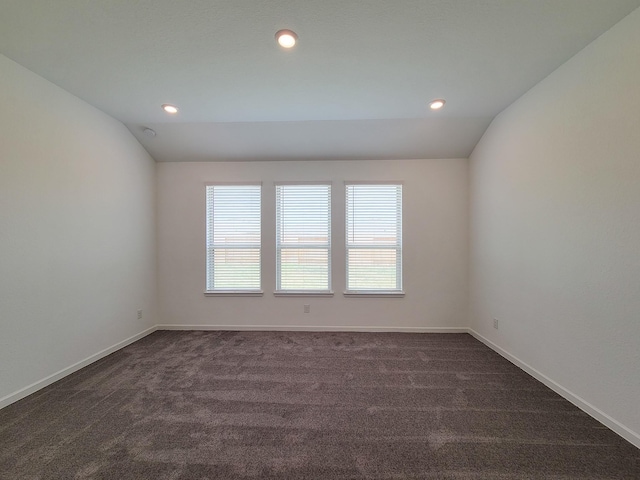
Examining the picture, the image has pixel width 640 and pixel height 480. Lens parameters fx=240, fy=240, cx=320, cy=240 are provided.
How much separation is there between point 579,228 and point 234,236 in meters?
3.92

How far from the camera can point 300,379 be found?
2.36 m

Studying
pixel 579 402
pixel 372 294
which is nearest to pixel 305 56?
pixel 372 294

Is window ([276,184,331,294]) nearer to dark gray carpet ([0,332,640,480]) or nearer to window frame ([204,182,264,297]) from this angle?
window frame ([204,182,264,297])

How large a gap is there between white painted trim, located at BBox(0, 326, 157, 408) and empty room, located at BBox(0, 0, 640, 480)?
0.07 feet

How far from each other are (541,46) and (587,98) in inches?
21.6

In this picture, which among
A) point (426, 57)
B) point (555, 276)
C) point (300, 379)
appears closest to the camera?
point (426, 57)

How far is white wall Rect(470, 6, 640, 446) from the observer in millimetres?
1641

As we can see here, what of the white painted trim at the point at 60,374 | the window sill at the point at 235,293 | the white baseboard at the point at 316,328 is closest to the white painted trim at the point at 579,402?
the white baseboard at the point at 316,328

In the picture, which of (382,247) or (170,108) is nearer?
(170,108)

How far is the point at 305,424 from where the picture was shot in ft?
5.80

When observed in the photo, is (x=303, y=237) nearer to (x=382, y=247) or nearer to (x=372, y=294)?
(x=382, y=247)

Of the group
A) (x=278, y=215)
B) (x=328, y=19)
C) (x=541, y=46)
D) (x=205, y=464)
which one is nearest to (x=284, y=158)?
(x=278, y=215)

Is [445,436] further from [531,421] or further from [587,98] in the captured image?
[587,98]

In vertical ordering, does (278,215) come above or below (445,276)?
above
